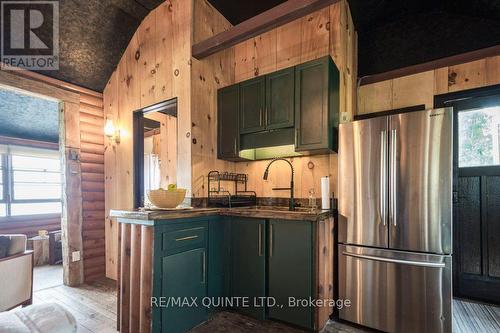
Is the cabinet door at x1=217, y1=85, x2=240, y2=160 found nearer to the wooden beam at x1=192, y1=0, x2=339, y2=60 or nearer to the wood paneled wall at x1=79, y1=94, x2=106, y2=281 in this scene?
the wooden beam at x1=192, y1=0, x2=339, y2=60

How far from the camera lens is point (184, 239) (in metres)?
1.97

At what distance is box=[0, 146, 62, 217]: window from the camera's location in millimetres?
4895

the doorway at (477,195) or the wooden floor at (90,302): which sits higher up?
the doorway at (477,195)

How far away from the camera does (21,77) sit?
2.76 meters

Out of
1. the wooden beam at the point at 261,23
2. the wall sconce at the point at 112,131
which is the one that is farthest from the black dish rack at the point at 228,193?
the wall sconce at the point at 112,131

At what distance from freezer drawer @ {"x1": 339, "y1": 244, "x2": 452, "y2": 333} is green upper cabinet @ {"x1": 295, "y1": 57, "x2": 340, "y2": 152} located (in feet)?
3.23

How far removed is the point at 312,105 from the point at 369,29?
6.58ft

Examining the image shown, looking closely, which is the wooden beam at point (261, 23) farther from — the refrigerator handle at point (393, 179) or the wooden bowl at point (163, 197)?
the wooden bowl at point (163, 197)

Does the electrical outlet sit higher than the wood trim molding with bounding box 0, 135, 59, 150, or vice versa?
the wood trim molding with bounding box 0, 135, 59, 150

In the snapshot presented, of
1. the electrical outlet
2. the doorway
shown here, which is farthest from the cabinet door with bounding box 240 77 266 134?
the electrical outlet

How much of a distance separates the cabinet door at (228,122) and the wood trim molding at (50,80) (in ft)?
6.36

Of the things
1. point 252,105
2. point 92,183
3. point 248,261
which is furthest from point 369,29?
point 92,183

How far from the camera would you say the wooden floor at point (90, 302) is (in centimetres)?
217

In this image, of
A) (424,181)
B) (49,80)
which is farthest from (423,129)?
(49,80)
